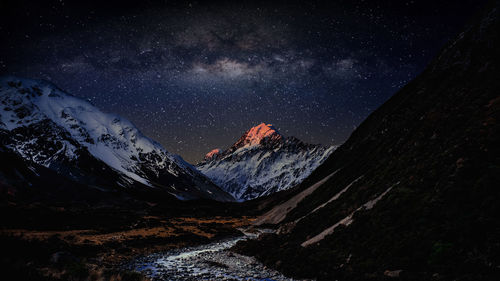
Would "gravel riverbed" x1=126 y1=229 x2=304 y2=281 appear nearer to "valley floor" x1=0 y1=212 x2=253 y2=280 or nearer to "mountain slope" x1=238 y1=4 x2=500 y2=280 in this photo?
"mountain slope" x1=238 y1=4 x2=500 y2=280

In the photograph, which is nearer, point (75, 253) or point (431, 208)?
point (431, 208)

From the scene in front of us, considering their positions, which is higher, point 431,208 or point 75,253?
point 75,253

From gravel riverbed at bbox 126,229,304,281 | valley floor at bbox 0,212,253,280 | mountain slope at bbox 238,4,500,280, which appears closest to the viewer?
valley floor at bbox 0,212,253,280

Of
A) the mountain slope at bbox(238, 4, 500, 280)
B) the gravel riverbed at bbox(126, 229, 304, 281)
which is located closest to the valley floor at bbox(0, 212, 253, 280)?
the gravel riverbed at bbox(126, 229, 304, 281)

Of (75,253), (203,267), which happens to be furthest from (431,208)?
(75,253)

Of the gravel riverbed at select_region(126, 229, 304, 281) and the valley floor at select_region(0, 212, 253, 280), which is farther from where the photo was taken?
the gravel riverbed at select_region(126, 229, 304, 281)

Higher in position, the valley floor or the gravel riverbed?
the valley floor

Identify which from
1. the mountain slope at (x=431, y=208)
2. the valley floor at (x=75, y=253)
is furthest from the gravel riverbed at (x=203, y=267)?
the valley floor at (x=75, y=253)

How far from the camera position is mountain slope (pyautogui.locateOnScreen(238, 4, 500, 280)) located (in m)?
13.4

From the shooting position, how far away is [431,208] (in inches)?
668

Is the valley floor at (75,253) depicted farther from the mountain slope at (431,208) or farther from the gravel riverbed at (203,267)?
the mountain slope at (431,208)

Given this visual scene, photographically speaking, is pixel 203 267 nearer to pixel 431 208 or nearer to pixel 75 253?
pixel 75 253

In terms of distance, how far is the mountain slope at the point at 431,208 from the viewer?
1337 centimetres

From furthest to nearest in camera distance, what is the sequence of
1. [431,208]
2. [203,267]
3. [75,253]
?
[75,253] < [203,267] < [431,208]
